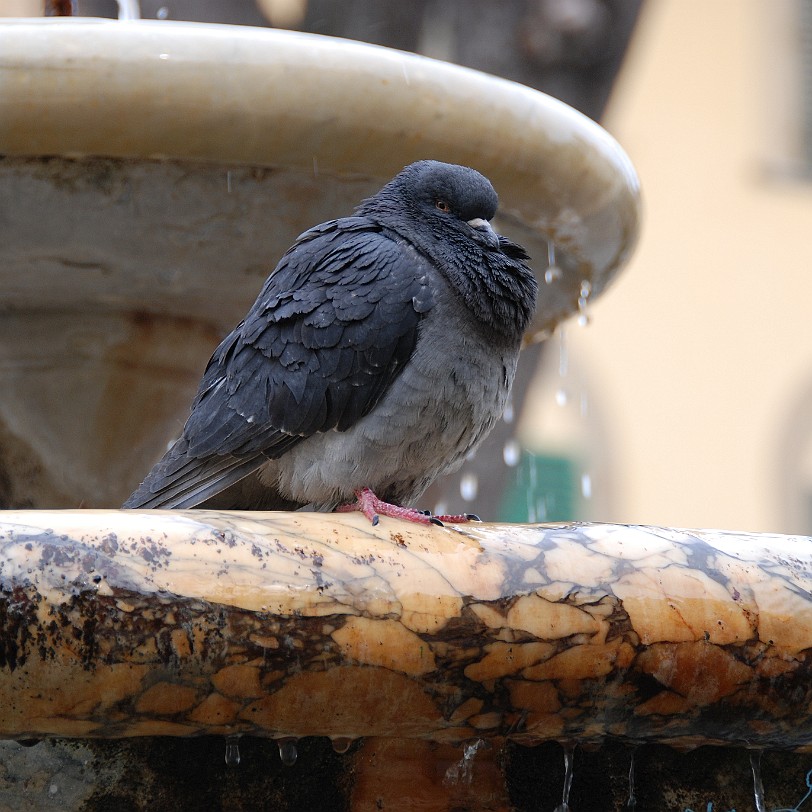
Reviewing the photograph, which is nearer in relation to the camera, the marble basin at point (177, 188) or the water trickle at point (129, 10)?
the marble basin at point (177, 188)

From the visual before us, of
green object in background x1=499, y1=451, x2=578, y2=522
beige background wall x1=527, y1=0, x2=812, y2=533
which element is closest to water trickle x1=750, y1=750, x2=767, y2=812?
green object in background x1=499, y1=451, x2=578, y2=522

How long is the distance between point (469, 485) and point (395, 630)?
440 centimetres

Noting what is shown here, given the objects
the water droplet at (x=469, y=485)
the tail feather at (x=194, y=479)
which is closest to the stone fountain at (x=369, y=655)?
the tail feather at (x=194, y=479)

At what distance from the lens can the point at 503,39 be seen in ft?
22.0

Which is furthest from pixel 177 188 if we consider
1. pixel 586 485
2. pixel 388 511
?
pixel 586 485

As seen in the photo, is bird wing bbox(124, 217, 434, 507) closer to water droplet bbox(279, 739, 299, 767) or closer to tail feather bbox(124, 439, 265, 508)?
tail feather bbox(124, 439, 265, 508)

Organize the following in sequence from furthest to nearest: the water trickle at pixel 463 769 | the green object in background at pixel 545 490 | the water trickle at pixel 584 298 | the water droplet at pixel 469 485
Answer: the green object in background at pixel 545 490
the water droplet at pixel 469 485
the water trickle at pixel 584 298
the water trickle at pixel 463 769

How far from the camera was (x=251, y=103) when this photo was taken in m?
2.99

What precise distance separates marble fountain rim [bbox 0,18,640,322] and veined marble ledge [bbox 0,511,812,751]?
4.28ft

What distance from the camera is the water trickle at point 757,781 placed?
6.97 feet

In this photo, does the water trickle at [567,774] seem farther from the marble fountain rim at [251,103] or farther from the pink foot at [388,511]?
the marble fountain rim at [251,103]

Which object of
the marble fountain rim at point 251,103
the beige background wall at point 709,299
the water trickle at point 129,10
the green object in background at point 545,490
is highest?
the marble fountain rim at point 251,103

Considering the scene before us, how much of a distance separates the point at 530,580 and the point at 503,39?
207 inches

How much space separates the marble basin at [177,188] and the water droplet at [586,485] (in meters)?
8.37
